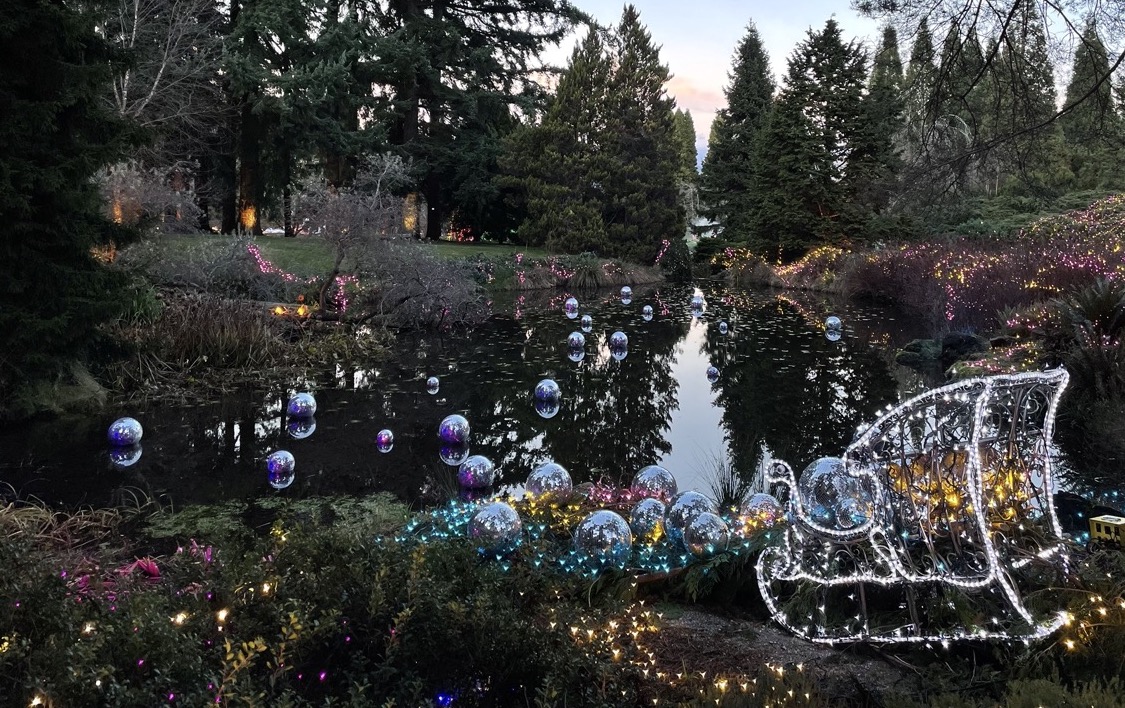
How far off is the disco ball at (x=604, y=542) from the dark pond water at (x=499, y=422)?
2.55 m

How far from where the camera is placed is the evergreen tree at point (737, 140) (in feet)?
132

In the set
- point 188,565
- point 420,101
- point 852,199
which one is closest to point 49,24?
point 188,565

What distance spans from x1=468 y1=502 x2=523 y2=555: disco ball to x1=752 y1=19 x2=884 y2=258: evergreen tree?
28295mm

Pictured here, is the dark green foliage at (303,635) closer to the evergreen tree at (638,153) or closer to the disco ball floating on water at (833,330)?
the disco ball floating on water at (833,330)

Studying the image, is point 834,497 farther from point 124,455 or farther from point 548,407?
point 124,455

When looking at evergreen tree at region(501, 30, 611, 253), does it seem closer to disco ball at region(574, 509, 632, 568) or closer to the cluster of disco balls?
the cluster of disco balls

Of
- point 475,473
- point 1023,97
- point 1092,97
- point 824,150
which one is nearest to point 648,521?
point 475,473

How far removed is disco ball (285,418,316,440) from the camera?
7.90 metres

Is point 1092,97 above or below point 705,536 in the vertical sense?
above

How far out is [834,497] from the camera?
371 cm

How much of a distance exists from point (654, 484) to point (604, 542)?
128 centimetres

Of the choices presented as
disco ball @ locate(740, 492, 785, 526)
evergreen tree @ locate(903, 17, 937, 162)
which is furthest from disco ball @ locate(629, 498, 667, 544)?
evergreen tree @ locate(903, 17, 937, 162)

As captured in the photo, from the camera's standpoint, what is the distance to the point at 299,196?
15594 millimetres

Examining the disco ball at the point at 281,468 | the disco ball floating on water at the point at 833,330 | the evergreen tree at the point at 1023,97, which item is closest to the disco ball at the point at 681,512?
the disco ball at the point at 281,468
